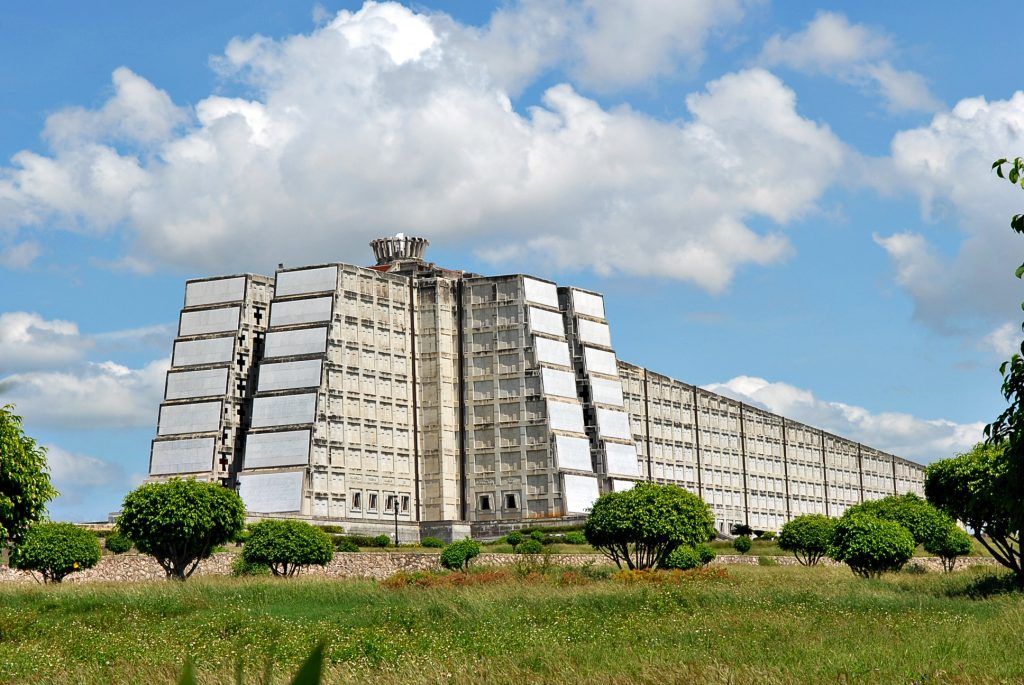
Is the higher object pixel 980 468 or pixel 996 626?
pixel 980 468

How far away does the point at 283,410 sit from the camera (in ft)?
328

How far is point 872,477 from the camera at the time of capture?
146500 millimetres

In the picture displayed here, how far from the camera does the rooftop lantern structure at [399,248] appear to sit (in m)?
117

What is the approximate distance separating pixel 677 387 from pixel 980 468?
79.7 metres

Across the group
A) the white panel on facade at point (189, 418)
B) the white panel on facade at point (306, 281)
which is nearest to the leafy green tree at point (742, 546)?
the white panel on facade at point (306, 281)

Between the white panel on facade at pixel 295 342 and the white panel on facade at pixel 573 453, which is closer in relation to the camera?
the white panel on facade at pixel 295 342

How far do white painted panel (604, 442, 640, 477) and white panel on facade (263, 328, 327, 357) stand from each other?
967 inches

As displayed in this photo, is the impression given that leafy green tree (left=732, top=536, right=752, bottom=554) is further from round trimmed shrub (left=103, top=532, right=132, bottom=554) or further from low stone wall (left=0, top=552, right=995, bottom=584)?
round trimmed shrub (left=103, top=532, right=132, bottom=554)

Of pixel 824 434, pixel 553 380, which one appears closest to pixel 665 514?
pixel 553 380

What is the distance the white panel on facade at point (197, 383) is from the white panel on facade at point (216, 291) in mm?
6067

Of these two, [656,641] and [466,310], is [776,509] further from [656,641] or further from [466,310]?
[656,641]

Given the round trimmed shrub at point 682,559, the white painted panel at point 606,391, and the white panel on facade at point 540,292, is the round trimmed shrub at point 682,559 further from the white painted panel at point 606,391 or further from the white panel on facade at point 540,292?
the white painted panel at point 606,391

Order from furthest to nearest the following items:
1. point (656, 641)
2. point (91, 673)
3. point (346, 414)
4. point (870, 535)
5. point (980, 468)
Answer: point (346, 414) → point (870, 535) → point (980, 468) → point (656, 641) → point (91, 673)

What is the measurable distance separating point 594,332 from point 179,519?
197 feet
